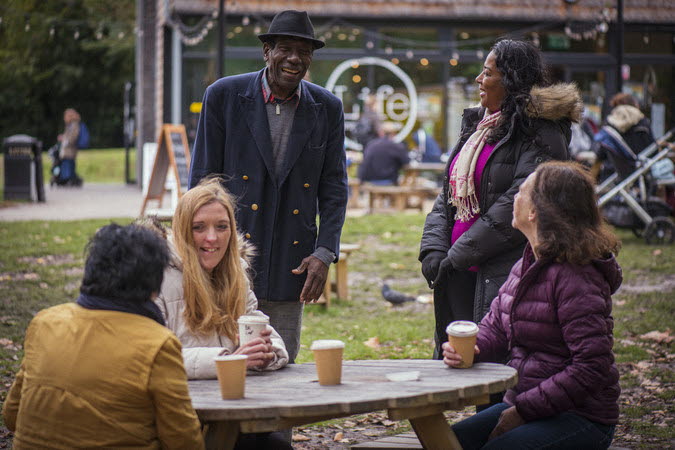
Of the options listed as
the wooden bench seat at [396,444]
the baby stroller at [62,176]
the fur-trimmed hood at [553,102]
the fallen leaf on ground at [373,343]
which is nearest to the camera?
the wooden bench seat at [396,444]

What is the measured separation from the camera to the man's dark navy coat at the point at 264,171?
174 inches

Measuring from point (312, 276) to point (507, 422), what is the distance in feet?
4.15

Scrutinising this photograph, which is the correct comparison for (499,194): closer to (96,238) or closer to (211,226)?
(211,226)

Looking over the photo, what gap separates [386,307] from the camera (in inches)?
372

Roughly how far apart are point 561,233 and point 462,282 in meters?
1.15

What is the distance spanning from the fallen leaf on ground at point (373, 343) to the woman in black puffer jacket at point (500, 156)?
10.3 ft

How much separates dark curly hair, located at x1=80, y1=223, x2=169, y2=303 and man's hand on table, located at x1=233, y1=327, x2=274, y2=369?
1.78 feet

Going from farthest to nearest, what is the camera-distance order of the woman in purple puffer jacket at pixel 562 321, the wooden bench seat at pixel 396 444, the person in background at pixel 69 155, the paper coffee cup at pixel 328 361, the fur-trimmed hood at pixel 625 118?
the person in background at pixel 69 155 < the fur-trimmed hood at pixel 625 118 < the wooden bench seat at pixel 396 444 < the woman in purple puffer jacket at pixel 562 321 < the paper coffee cup at pixel 328 361

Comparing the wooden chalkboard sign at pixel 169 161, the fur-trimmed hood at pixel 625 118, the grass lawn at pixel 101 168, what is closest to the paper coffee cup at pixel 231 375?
the wooden chalkboard sign at pixel 169 161

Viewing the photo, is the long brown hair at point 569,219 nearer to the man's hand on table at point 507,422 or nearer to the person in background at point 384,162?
the man's hand on table at point 507,422

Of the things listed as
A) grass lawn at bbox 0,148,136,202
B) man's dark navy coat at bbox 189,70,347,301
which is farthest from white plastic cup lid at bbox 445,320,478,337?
grass lawn at bbox 0,148,136,202

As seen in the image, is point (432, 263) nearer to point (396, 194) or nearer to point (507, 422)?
point (507, 422)

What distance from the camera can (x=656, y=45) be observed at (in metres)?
21.9

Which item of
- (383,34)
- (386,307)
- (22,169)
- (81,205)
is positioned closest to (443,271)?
(386,307)
